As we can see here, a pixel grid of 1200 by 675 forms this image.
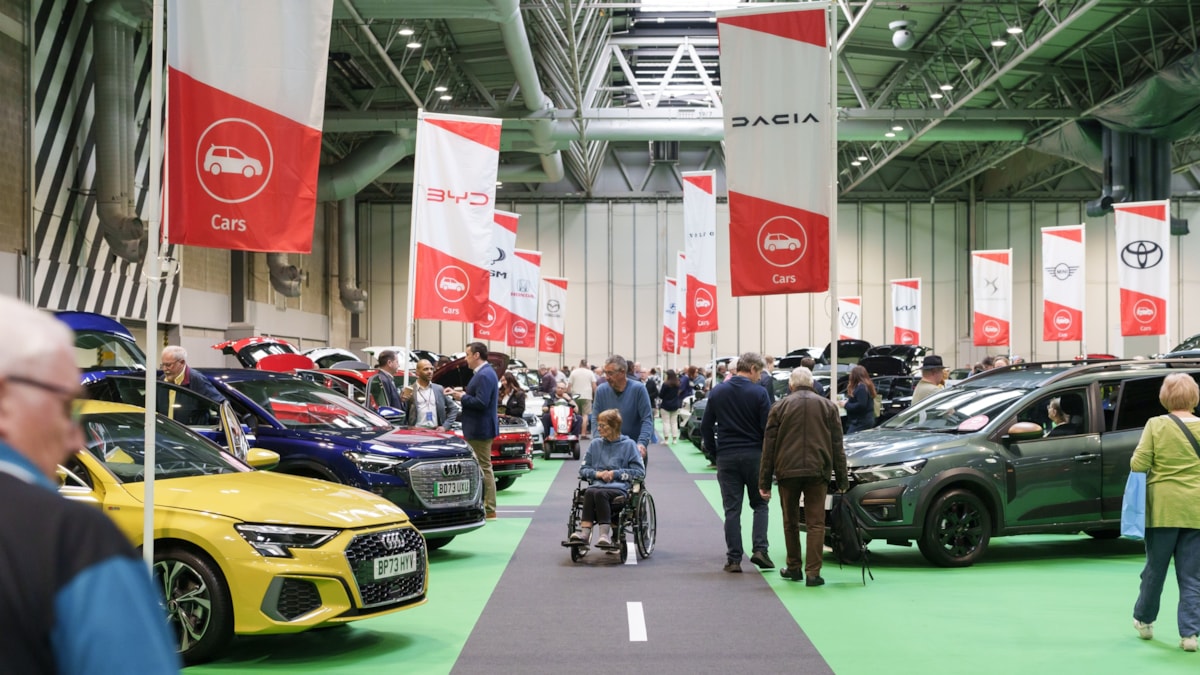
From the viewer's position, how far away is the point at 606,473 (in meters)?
11.0

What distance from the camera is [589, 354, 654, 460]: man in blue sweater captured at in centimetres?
1171

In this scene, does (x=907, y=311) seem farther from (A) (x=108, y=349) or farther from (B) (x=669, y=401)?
(A) (x=108, y=349)

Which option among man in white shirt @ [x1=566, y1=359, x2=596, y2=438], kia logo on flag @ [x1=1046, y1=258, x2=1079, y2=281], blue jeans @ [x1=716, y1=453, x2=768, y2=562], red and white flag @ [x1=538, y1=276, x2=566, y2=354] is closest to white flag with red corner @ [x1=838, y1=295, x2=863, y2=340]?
red and white flag @ [x1=538, y1=276, x2=566, y2=354]

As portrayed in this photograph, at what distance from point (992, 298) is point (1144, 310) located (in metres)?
10.5

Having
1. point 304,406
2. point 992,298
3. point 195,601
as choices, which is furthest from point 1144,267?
point 195,601

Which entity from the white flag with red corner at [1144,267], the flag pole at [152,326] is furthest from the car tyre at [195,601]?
the white flag with red corner at [1144,267]

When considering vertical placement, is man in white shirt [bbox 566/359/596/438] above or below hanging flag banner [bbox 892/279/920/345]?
below

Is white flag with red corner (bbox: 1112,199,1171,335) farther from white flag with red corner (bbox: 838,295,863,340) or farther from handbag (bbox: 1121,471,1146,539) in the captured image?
white flag with red corner (bbox: 838,295,863,340)

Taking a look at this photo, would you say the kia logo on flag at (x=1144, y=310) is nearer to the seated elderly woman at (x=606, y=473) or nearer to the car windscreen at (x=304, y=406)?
the seated elderly woman at (x=606, y=473)

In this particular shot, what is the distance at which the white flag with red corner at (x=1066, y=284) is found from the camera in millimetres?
25891

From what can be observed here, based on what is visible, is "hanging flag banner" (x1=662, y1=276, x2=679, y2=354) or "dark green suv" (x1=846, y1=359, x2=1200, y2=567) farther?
"hanging flag banner" (x1=662, y1=276, x2=679, y2=354)

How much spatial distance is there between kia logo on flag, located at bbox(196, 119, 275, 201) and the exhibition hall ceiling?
14084mm

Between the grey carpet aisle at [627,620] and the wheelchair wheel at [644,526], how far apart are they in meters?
0.12

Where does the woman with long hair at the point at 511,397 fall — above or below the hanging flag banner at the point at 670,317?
below
